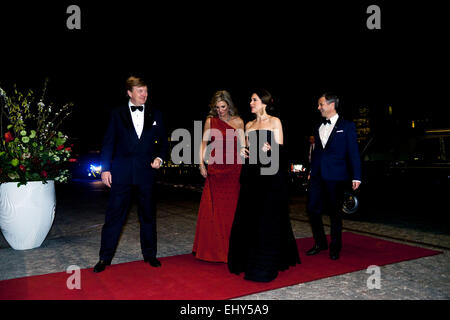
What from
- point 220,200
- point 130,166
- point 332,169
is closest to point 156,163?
point 130,166

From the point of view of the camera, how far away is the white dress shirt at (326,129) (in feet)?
13.2

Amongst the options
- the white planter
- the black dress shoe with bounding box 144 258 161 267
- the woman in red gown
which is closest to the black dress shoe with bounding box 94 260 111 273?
the black dress shoe with bounding box 144 258 161 267

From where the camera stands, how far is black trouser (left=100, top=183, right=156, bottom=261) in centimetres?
342

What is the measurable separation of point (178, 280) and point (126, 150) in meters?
1.39

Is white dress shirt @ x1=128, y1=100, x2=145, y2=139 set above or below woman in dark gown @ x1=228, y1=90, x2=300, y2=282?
above

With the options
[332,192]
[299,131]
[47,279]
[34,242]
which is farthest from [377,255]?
[299,131]

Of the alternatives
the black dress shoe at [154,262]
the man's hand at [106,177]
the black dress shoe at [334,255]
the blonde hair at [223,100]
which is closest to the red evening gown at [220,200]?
the blonde hair at [223,100]

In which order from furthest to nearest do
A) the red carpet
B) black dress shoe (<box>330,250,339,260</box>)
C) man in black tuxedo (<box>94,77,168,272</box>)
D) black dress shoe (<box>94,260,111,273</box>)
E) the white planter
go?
1. the white planter
2. black dress shoe (<box>330,250,339,260</box>)
3. man in black tuxedo (<box>94,77,168,272</box>)
4. black dress shoe (<box>94,260,111,273</box>)
5. the red carpet

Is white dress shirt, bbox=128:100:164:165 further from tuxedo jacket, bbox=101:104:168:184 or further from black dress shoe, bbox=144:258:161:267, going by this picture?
black dress shoe, bbox=144:258:161:267

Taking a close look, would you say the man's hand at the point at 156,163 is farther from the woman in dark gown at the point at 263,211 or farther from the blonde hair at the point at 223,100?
the woman in dark gown at the point at 263,211

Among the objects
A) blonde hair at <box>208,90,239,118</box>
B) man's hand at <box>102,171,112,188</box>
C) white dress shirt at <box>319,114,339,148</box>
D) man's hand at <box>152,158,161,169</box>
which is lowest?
man's hand at <box>102,171,112,188</box>

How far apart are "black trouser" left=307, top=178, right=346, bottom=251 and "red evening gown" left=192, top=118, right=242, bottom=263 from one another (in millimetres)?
1011

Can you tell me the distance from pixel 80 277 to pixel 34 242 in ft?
5.29

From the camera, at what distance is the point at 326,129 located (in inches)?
160
